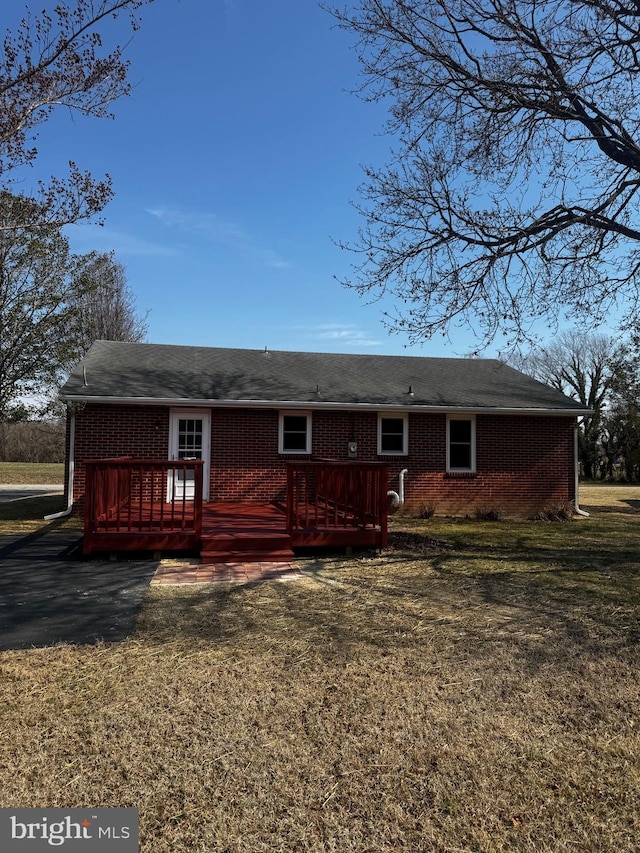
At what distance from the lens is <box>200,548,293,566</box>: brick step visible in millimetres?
7945

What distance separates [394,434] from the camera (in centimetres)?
1396

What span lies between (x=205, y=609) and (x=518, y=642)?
3.04m

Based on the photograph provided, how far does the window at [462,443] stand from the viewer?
1426cm

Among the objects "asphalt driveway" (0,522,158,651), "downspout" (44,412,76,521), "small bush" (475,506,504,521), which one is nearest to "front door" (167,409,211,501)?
"downspout" (44,412,76,521)

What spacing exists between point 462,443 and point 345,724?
38.2 feet

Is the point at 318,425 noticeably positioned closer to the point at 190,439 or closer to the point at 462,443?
the point at 190,439

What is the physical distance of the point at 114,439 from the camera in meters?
12.4

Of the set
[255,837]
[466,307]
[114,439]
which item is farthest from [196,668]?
[114,439]

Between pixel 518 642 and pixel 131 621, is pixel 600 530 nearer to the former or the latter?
pixel 518 642

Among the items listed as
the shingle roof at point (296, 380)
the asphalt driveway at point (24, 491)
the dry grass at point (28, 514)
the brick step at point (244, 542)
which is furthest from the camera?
the asphalt driveway at point (24, 491)

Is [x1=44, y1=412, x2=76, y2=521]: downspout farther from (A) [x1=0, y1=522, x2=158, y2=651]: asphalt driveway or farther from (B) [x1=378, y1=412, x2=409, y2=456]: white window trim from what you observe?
(B) [x1=378, y1=412, x2=409, y2=456]: white window trim

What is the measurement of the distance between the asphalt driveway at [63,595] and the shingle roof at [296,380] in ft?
14.8

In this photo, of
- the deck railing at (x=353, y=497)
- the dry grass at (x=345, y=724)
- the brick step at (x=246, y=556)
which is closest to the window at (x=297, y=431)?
the deck railing at (x=353, y=497)

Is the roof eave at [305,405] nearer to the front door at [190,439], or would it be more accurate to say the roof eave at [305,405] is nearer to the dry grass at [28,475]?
the front door at [190,439]
